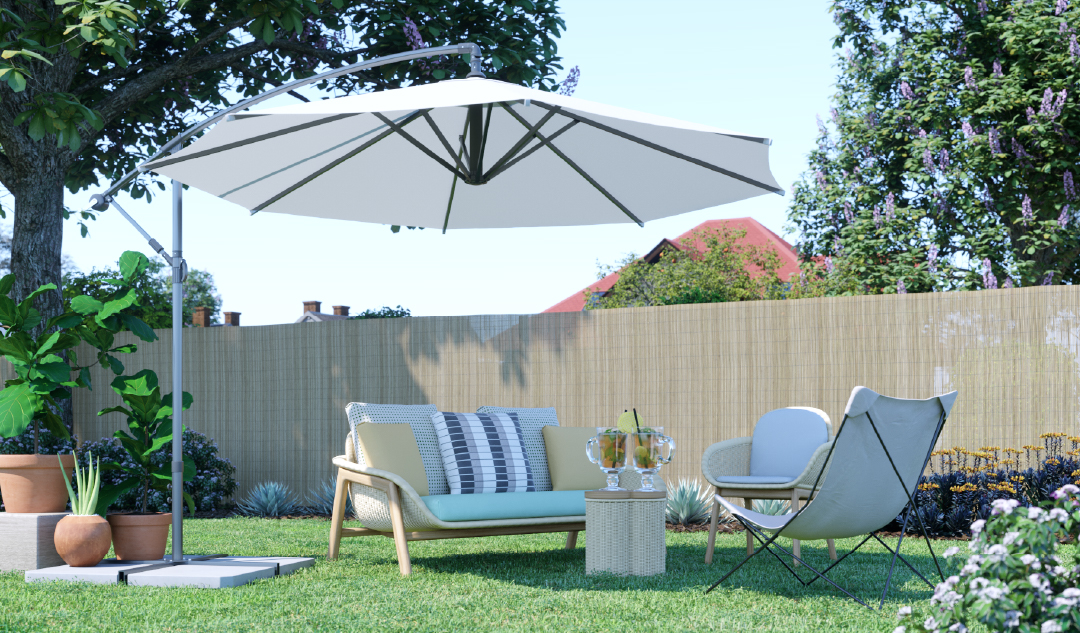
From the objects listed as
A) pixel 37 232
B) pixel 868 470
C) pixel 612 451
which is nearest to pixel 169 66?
pixel 37 232

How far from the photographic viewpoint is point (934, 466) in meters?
6.42

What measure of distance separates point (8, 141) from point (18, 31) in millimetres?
1015

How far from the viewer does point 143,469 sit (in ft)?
16.0

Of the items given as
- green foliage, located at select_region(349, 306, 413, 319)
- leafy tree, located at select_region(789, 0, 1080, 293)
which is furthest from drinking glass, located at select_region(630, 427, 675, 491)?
green foliage, located at select_region(349, 306, 413, 319)

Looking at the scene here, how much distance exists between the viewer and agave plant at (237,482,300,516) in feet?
25.1

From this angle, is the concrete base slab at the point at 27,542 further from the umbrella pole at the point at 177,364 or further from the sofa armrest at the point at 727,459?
the sofa armrest at the point at 727,459

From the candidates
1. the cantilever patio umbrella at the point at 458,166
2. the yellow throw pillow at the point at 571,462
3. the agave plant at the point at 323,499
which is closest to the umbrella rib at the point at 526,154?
the cantilever patio umbrella at the point at 458,166

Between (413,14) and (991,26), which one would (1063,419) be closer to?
(413,14)

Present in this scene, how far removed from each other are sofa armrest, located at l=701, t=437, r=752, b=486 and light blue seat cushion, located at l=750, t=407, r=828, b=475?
0.14 feet

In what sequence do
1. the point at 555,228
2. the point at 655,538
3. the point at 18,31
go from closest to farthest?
the point at 655,538 < the point at 555,228 < the point at 18,31

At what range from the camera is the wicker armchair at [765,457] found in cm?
470

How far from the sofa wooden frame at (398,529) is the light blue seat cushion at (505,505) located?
0.18 ft

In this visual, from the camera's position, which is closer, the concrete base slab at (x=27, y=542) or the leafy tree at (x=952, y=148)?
the concrete base slab at (x=27, y=542)

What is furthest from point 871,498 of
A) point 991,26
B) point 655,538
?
point 991,26
